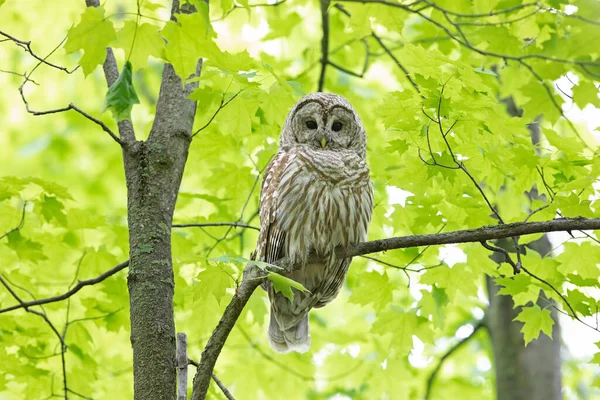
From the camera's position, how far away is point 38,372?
409cm

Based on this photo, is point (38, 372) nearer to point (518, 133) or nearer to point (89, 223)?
point (89, 223)

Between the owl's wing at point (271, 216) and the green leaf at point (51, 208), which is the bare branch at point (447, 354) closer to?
the owl's wing at point (271, 216)

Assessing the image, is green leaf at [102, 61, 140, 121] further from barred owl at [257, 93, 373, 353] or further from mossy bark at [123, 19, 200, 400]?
barred owl at [257, 93, 373, 353]

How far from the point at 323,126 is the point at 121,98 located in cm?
187

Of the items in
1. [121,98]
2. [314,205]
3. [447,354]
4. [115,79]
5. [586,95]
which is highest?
[586,95]

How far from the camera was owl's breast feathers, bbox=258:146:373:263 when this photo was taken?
3789mm

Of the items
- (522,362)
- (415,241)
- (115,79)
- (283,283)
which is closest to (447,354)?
(522,362)

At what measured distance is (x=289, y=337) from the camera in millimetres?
4379

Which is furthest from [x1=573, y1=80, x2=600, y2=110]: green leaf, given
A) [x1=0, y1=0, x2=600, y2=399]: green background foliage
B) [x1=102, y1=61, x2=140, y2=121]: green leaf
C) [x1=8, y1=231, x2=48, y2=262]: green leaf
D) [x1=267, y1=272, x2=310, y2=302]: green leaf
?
[x1=8, y1=231, x2=48, y2=262]: green leaf

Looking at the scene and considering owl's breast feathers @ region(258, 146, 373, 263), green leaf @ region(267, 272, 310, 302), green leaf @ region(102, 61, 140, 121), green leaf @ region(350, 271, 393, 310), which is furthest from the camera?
green leaf @ region(350, 271, 393, 310)

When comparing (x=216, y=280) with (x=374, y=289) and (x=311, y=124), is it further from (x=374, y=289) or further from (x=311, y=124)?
(x=311, y=124)

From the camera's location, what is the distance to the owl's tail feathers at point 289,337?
4375mm

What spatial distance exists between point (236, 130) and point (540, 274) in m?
1.85

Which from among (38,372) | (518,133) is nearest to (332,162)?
(518,133)
